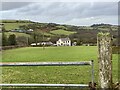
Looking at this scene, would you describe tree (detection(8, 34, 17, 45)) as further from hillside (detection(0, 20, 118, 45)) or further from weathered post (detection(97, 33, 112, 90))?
weathered post (detection(97, 33, 112, 90))

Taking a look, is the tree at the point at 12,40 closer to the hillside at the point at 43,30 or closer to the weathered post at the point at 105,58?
the hillside at the point at 43,30

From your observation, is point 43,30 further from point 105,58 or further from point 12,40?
point 105,58

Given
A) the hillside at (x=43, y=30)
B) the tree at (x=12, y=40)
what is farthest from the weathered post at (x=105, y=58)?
the hillside at (x=43, y=30)

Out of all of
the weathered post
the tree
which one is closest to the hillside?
the tree

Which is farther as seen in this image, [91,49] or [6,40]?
[91,49]

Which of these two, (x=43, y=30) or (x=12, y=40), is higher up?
(x=43, y=30)

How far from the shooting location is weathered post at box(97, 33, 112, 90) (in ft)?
22.0

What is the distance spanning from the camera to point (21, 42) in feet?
159

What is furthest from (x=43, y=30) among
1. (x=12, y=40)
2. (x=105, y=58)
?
(x=105, y=58)

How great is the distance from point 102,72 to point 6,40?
3596 centimetres

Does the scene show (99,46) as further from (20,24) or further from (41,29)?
(41,29)

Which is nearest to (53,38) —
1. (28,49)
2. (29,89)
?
(28,49)

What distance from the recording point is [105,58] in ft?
22.0

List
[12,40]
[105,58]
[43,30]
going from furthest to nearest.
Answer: [43,30]
[12,40]
[105,58]
